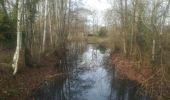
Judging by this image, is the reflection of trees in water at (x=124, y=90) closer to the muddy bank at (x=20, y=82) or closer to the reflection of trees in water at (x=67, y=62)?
the muddy bank at (x=20, y=82)

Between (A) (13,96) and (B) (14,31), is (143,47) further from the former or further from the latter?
(A) (13,96)

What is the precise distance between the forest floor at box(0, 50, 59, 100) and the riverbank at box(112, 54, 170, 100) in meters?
5.65

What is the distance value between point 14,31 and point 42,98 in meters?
8.87

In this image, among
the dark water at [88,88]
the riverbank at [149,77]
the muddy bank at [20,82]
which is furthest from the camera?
the dark water at [88,88]

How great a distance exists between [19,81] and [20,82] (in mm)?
108

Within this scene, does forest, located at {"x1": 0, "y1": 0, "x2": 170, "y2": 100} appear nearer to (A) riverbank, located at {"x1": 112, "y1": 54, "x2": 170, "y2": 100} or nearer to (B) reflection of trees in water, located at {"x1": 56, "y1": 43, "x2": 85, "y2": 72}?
(A) riverbank, located at {"x1": 112, "y1": 54, "x2": 170, "y2": 100}

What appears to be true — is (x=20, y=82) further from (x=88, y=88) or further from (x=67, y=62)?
(x=67, y=62)

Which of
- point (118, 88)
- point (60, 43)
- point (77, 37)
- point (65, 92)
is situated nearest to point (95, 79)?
point (118, 88)

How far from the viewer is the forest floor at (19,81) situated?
1023 cm

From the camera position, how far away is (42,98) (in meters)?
11.1

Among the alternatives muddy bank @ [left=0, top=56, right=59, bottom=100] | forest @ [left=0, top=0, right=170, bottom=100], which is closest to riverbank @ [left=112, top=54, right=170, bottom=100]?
forest @ [left=0, top=0, right=170, bottom=100]

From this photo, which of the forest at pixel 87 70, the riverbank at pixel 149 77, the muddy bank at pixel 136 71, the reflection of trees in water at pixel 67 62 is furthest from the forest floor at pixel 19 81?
the riverbank at pixel 149 77

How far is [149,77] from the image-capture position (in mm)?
13445

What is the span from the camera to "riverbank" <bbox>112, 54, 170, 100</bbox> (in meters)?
11.3
